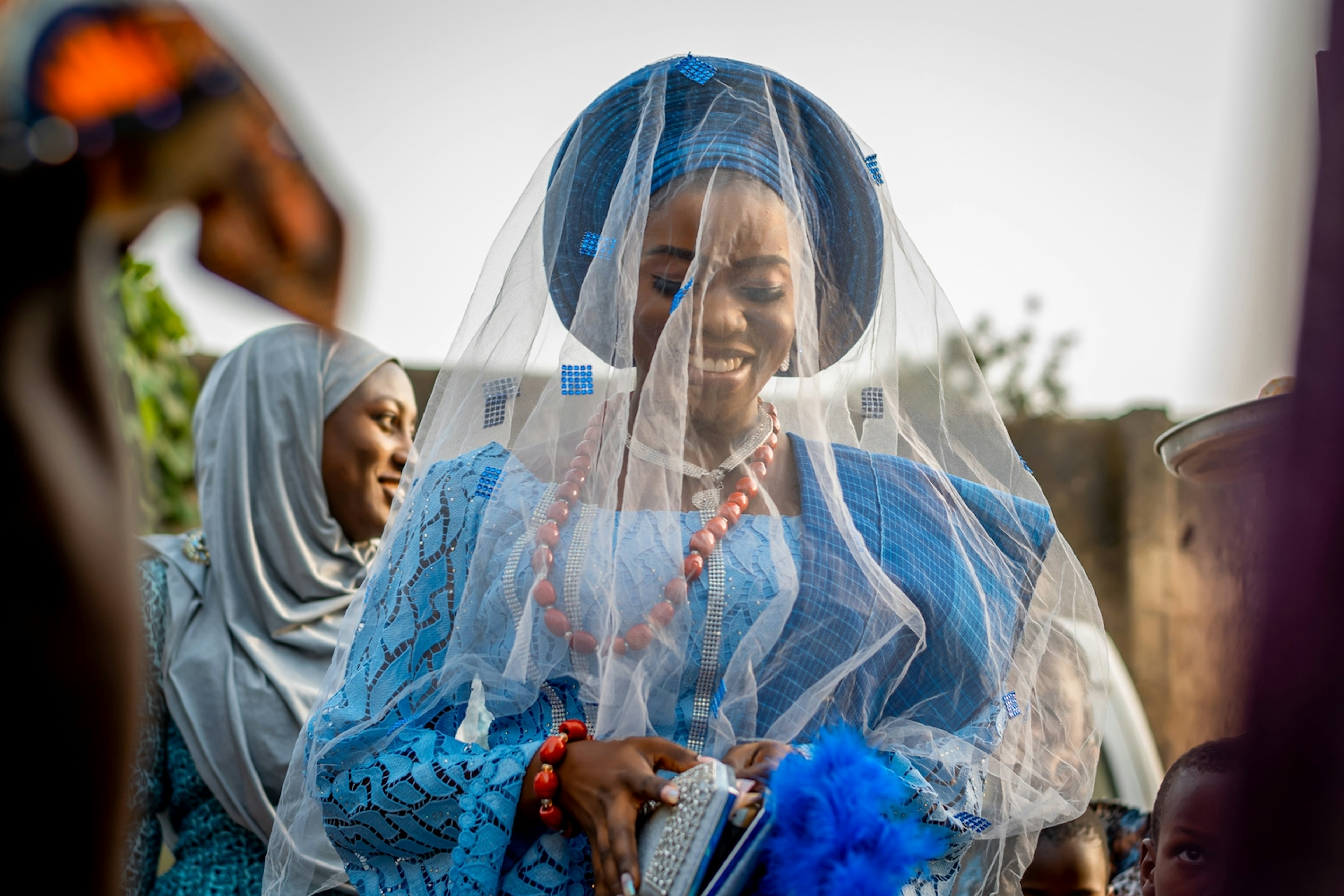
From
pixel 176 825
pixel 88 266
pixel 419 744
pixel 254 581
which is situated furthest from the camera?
pixel 254 581

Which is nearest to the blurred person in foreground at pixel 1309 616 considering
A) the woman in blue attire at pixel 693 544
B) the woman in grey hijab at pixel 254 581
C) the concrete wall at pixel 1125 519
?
the woman in blue attire at pixel 693 544

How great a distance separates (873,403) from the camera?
6.72 feet

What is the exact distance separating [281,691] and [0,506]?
2.43m

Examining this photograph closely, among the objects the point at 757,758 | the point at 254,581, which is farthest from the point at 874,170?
the point at 254,581

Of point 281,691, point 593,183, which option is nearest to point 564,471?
point 593,183

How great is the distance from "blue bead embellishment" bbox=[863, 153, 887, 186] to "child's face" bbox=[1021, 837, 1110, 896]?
1.69m

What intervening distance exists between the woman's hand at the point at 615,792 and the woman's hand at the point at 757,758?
8 centimetres

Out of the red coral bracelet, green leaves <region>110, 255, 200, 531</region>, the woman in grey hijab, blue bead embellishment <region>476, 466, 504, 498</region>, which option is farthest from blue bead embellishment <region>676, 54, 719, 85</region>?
green leaves <region>110, 255, 200, 531</region>

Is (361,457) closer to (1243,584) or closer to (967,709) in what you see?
(967,709)

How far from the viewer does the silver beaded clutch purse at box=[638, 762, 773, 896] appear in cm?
132

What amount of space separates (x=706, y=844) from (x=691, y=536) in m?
0.60

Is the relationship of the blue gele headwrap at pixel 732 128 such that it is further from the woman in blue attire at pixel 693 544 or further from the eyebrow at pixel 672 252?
the eyebrow at pixel 672 252

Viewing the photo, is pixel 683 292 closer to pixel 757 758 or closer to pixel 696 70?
pixel 696 70

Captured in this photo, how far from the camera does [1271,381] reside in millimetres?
778
